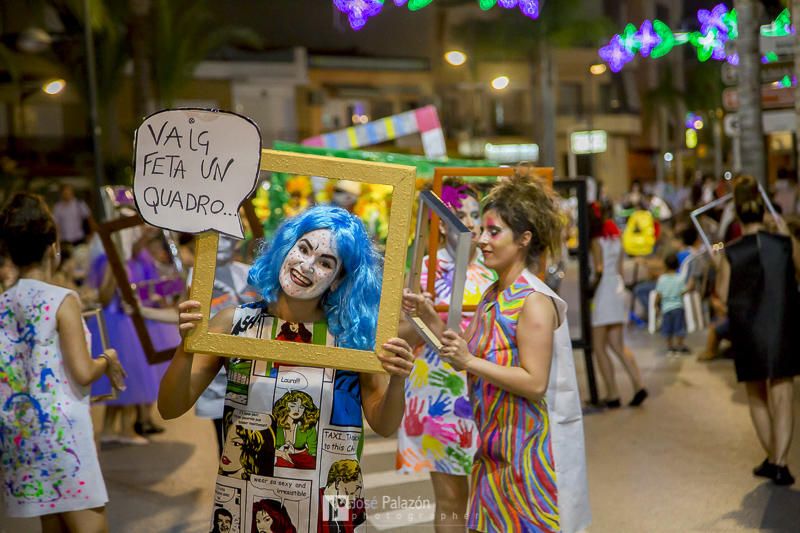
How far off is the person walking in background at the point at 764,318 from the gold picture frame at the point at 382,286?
14.1 ft

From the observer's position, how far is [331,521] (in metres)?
2.97

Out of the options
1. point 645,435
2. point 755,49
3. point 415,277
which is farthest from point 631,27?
point 415,277

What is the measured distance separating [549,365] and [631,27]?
16.2m

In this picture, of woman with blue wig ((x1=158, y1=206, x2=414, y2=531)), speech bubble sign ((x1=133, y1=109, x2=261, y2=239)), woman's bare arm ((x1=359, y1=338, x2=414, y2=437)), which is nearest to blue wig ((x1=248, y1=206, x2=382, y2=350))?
woman with blue wig ((x1=158, y1=206, x2=414, y2=531))

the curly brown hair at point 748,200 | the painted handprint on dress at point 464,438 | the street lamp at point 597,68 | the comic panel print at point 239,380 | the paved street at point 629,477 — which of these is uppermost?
the street lamp at point 597,68

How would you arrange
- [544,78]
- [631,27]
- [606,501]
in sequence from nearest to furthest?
1. [606,501]
2. [631,27]
3. [544,78]

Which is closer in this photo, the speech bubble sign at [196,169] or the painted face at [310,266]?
the speech bubble sign at [196,169]

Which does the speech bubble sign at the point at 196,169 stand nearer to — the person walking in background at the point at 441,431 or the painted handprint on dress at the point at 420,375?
the person walking in background at the point at 441,431

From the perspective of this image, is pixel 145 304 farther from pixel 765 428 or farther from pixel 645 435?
pixel 765 428

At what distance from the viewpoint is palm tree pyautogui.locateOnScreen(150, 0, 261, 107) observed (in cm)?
2791

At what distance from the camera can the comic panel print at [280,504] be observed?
295 cm

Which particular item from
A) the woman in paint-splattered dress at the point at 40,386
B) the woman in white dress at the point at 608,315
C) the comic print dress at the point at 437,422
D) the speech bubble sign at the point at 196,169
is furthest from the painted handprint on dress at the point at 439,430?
the woman in white dress at the point at 608,315

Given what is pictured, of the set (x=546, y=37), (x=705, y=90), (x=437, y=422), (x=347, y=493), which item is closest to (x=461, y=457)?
(x=437, y=422)

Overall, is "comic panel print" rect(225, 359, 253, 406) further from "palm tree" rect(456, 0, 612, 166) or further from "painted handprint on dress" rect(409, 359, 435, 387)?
"palm tree" rect(456, 0, 612, 166)
